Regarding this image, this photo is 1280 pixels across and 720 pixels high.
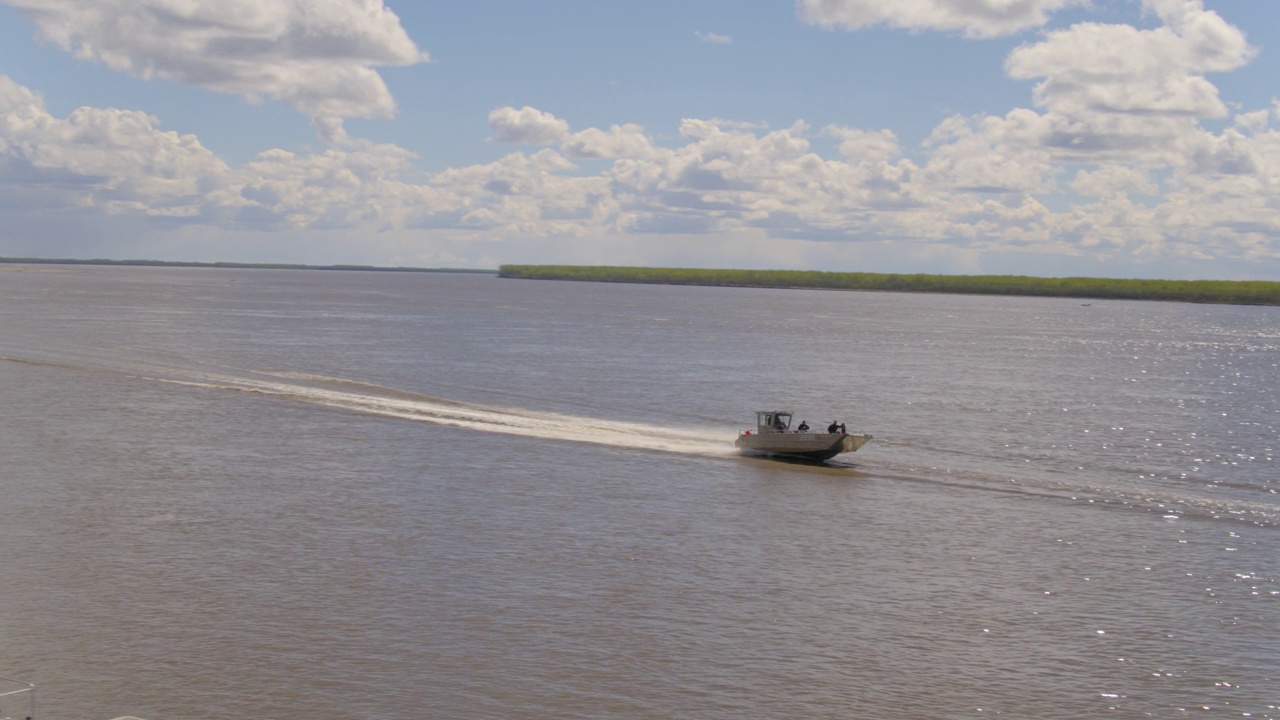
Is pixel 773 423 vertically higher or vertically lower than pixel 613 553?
higher

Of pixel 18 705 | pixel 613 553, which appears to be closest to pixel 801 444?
pixel 613 553

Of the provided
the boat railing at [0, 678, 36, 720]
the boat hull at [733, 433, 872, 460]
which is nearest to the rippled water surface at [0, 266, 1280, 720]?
the boat railing at [0, 678, 36, 720]

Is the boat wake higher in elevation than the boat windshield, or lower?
lower

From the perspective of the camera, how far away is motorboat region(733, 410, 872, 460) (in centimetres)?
5675

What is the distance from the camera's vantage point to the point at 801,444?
57.9 meters

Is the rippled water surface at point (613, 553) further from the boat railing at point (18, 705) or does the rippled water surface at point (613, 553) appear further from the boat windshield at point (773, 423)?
the boat windshield at point (773, 423)

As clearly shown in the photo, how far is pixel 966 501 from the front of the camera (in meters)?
47.5

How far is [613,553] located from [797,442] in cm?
2182

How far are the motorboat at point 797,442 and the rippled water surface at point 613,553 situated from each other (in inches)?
36.4

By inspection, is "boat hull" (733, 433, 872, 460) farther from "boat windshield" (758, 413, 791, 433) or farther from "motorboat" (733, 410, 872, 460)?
"boat windshield" (758, 413, 791, 433)

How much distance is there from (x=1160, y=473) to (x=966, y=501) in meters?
12.6

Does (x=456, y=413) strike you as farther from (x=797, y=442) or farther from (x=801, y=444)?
(x=801, y=444)

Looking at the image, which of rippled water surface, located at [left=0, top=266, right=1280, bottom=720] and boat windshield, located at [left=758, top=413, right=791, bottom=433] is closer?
rippled water surface, located at [left=0, top=266, right=1280, bottom=720]

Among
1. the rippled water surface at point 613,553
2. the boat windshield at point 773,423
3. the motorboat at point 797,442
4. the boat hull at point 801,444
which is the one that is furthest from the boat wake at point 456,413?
the boat windshield at point 773,423
